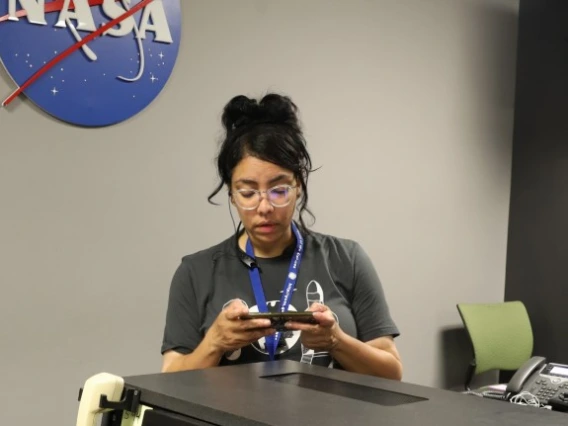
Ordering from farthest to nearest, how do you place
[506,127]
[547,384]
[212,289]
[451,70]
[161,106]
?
1. [506,127]
2. [451,70]
3. [161,106]
4. [212,289]
5. [547,384]

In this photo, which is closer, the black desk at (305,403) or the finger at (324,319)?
the black desk at (305,403)

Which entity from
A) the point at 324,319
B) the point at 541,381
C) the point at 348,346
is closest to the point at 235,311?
the point at 324,319

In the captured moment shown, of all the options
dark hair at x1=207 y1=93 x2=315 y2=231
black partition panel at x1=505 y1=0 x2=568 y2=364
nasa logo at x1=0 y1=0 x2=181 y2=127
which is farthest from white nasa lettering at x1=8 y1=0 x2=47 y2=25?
black partition panel at x1=505 y1=0 x2=568 y2=364

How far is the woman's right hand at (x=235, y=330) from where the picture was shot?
1.39 m

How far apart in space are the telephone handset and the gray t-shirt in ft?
1.03

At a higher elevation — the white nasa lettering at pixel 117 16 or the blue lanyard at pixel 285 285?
the white nasa lettering at pixel 117 16

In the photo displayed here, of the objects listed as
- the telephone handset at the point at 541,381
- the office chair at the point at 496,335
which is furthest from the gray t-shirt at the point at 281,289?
the office chair at the point at 496,335

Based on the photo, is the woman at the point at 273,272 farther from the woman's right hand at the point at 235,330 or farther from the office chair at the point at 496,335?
the office chair at the point at 496,335

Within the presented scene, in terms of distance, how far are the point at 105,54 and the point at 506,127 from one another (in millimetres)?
2694

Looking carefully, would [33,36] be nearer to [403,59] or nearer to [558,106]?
[403,59]

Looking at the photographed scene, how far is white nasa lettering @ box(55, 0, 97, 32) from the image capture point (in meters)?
2.50

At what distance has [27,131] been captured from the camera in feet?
8.10

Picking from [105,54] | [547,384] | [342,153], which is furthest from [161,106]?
[547,384]

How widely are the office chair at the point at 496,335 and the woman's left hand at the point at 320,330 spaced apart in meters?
2.56
